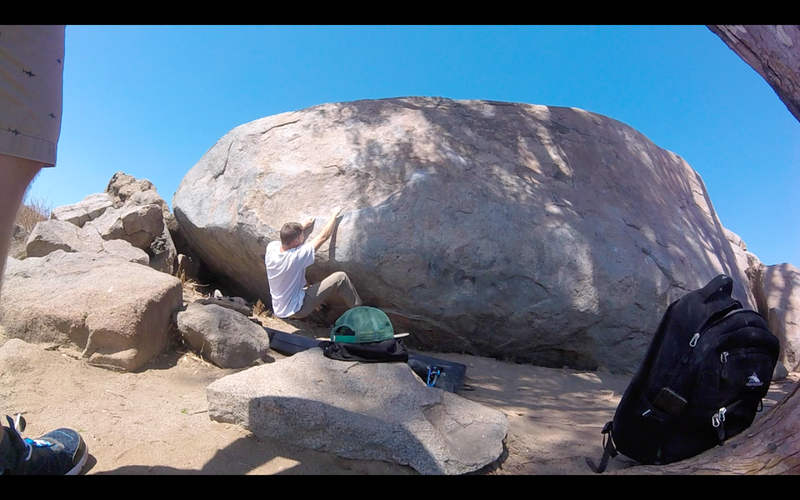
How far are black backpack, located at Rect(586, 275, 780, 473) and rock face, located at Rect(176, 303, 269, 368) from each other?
97.8 inches

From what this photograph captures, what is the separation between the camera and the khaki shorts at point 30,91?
1551mm

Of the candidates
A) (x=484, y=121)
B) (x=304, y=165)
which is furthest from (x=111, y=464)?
(x=484, y=121)

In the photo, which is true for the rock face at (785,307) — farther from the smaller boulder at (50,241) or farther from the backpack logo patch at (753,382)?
the smaller boulder at (50,241)

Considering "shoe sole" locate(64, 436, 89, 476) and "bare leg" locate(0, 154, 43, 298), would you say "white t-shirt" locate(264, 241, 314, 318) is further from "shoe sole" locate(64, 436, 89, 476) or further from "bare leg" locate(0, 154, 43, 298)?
"bare leg" locate(0, 154, 43, 298)

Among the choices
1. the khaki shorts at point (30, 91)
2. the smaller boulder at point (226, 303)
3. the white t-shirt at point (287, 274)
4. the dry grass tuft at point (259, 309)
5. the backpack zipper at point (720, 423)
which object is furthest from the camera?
the dry grass tuft at point (259, 309)

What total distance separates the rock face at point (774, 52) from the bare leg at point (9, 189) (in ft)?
8.96

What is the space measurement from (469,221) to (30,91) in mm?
3729

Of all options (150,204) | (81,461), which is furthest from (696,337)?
(150,204)

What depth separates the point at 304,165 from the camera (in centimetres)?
525

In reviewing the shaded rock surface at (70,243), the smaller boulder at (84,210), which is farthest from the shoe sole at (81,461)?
the smaller boulder at (84,210)

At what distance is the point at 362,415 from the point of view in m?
2.39

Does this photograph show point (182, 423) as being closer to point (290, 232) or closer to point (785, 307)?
point (290, 232)

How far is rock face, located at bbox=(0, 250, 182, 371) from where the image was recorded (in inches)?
126
